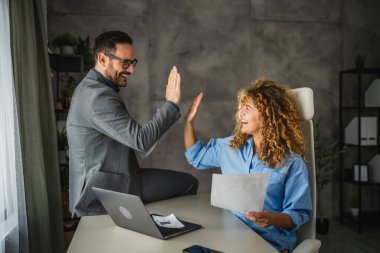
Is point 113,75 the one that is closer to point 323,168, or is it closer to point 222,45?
point 222,45

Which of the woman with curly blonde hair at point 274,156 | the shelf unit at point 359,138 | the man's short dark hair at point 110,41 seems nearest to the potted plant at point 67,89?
the man's short dark hair at point 110,41

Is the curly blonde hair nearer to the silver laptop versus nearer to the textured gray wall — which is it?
the silver laptop

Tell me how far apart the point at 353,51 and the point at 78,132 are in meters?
3.56

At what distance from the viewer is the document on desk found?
1397 mm

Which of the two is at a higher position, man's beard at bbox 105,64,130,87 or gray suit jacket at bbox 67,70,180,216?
man's beard at bbox 105,64,130,87

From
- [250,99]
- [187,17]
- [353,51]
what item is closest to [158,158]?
[187,17]

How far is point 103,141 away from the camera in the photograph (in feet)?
5.83

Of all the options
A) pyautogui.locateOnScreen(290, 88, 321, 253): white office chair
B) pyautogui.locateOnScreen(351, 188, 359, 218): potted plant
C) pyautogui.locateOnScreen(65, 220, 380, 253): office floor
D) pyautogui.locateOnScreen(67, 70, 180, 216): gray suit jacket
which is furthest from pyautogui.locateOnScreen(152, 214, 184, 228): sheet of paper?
pyautogui.locateOnScreen(351, 188, 359, 218): potted plant

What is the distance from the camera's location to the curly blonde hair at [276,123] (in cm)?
181

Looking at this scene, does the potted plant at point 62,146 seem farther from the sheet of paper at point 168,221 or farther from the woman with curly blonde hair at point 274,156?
the sheet of paper at point 168,221

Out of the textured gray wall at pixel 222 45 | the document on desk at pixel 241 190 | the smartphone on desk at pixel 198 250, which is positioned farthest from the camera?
the textured gray wall at pixel 222 45

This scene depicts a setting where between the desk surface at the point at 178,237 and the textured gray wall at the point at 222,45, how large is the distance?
2.37 metres

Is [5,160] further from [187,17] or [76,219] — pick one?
[187,17]

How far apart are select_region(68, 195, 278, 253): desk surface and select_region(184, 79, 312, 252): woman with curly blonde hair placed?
0.49 feet
